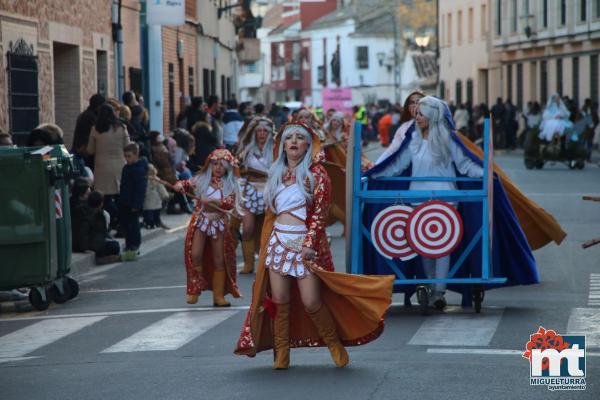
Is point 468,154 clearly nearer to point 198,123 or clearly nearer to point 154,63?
point 198,123

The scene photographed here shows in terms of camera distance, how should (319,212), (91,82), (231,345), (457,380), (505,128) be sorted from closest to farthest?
(457,380), (319,212), (231,345), (91,82), (505,128)

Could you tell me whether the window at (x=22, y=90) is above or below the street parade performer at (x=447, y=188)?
above

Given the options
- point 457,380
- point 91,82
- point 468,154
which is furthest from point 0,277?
point 91,82

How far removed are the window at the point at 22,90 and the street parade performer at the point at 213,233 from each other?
8619 mm

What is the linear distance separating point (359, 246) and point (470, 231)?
0.92 meters

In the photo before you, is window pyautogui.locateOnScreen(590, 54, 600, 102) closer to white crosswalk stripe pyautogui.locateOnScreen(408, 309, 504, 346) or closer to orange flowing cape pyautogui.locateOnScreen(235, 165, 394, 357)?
white crosswalk stripe pyautogui.locateOnScreen(408, 309, 504, 346)

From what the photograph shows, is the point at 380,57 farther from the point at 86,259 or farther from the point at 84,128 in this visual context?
the point at 86,259

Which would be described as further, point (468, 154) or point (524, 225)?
point (524, 225)

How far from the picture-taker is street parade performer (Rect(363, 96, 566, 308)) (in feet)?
40.8

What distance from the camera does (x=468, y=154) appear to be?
41.0 ft

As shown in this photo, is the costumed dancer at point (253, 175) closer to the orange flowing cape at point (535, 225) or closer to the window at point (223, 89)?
the orange flowing cape at point (535, 225)

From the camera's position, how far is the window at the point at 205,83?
144 feet

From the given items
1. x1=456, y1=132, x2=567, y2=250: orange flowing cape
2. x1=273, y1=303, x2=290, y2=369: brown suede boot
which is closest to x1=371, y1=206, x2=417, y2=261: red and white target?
x1=456, y1=132, x2=567, y2=250: orange flowing cape

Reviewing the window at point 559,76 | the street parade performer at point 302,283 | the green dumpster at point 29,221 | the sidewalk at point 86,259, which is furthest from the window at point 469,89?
the street parade performer at point 302,283
